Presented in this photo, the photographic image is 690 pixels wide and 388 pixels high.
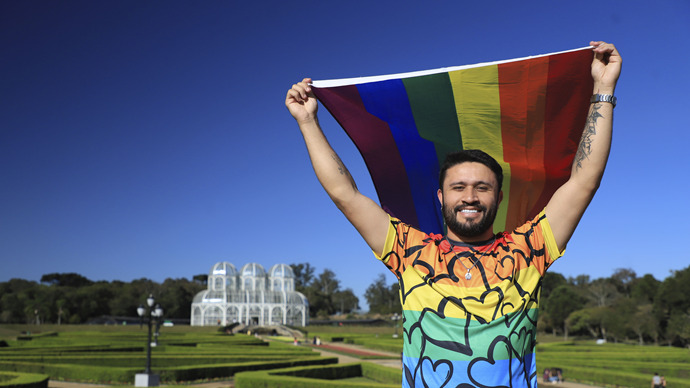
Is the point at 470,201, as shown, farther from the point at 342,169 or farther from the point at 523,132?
the point at 523,132

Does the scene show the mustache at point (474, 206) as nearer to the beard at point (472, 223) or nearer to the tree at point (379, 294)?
the beard at point (472, 223)

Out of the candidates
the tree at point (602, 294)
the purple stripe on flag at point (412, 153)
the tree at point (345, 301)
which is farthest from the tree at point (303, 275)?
the purple stripe on flag at point (412, 153)

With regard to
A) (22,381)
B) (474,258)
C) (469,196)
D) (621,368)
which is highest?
(469,196)

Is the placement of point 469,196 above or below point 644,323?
above

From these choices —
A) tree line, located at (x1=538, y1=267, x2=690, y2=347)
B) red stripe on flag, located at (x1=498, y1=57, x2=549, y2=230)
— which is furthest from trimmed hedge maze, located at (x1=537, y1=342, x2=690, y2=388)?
red stripe on flag, located at (x1=498, y1=57, x2=549, y2=230)

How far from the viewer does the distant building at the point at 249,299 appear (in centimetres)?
4921

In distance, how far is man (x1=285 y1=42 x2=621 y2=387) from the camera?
1940 millimetres

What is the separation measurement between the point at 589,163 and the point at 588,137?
0.14 metres

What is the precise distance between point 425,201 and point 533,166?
60 centimetres

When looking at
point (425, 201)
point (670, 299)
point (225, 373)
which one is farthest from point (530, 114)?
point (670, 299)

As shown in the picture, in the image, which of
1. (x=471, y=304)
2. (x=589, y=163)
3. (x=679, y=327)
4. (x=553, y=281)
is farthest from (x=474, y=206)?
(x=553, y=281)

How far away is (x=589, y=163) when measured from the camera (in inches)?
83.5

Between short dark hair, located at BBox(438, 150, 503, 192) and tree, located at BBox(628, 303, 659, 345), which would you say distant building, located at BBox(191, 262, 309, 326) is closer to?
tree, located at BBox(628, 303, 659, 345)

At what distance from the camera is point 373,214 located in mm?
2164
